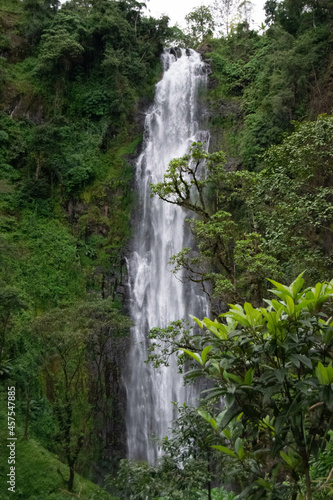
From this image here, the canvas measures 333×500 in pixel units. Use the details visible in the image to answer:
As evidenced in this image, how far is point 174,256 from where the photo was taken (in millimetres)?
8594

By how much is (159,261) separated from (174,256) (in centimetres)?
771

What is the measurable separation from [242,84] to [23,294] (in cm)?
1448

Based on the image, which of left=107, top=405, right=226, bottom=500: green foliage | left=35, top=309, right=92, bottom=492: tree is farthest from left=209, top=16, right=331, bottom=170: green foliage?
left=107, top=405, right=226, bottom=500: green foliage

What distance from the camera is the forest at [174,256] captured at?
259cm

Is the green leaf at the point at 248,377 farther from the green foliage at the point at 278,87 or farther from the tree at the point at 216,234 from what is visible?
the green foliage at the point at 278,87

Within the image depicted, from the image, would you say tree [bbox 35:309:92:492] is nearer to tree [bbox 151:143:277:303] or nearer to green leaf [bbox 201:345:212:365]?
tree [bbox 151:143:277:303]

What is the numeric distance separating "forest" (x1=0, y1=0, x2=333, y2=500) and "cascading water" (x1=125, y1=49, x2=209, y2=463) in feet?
1.47

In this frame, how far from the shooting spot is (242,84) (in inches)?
787

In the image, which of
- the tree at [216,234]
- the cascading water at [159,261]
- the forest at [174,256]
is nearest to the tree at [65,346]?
the forest at [174,256]

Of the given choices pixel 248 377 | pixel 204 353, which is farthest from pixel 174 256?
pixel 248 377

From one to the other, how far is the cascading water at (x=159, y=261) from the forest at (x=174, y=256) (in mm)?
449

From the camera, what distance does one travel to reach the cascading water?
45.0 feet

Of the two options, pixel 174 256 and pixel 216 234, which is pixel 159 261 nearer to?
pixel 174 256

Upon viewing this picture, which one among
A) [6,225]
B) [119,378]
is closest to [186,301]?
[119,378]
